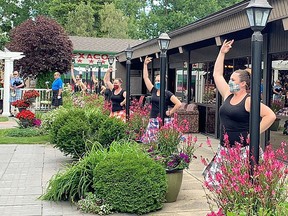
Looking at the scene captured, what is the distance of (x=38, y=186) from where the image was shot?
6.44 metres

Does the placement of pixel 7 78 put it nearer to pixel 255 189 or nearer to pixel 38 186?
pixel 38 186

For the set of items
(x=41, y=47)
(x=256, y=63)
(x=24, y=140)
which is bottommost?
(x=24, y=140)

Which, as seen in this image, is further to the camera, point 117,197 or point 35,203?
point 35,203

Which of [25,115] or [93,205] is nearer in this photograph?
[93,205]

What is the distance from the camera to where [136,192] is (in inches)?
200

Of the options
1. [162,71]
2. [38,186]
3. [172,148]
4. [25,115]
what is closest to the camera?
[172,148]

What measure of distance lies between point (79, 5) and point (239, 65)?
125 feet

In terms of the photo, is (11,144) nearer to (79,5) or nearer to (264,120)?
(264,120)

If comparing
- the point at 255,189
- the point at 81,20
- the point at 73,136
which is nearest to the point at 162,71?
the point at 73,136

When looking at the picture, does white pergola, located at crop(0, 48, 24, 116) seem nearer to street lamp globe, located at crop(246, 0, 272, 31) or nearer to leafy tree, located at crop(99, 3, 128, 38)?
street lamp globe, located at crop(246, 0, 272, 31)

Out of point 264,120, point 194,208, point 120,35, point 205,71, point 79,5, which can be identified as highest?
point 79,5

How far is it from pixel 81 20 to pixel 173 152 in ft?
141

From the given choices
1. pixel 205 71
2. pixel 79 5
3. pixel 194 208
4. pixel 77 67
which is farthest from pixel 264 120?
pixel 79 5

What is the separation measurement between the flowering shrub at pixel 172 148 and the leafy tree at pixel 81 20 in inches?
1663
